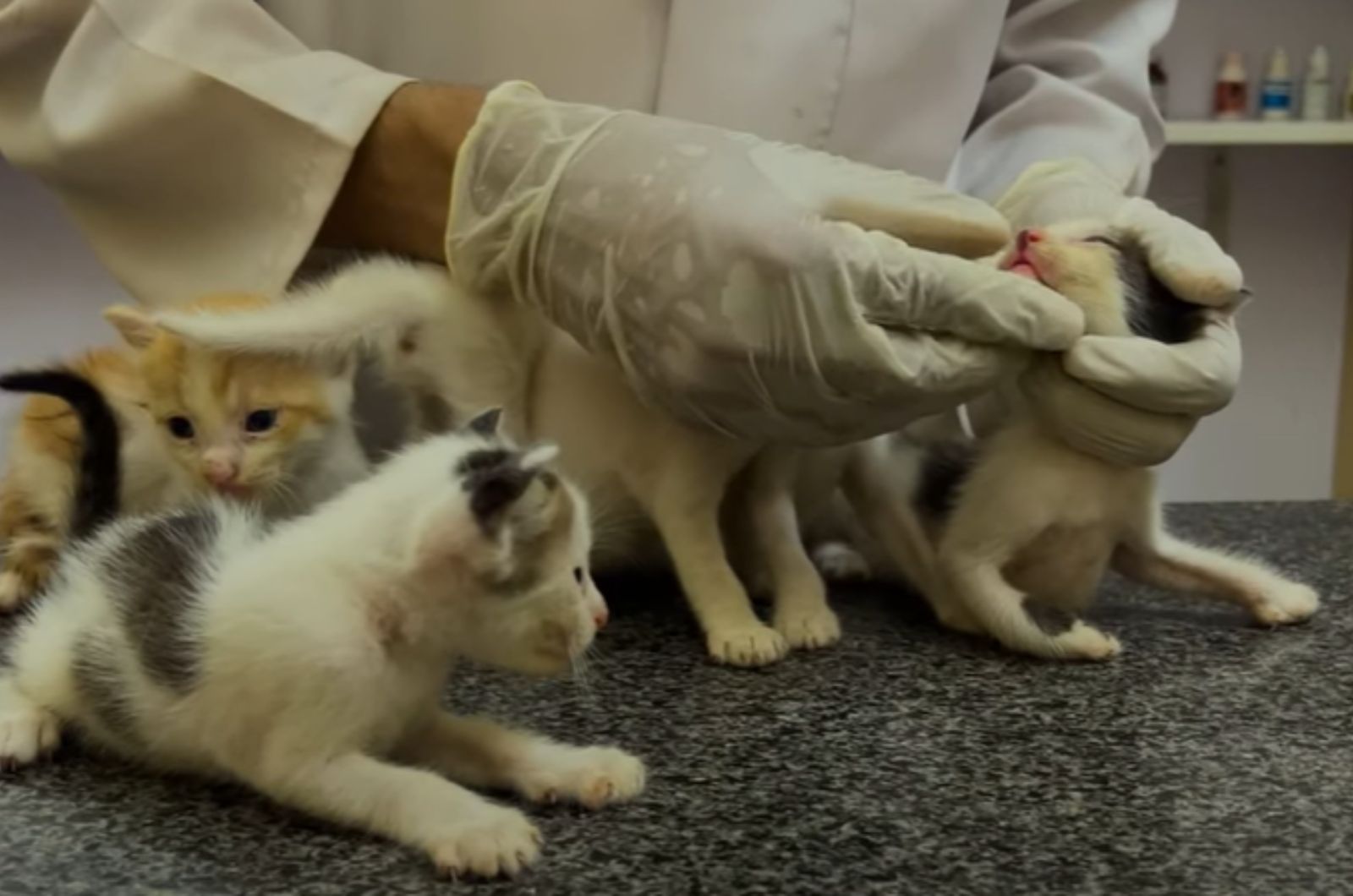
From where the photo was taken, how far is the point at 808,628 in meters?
0.88

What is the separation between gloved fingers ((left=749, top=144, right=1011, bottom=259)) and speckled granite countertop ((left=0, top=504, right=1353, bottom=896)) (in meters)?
0.24

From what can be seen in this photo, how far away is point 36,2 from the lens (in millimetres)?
976

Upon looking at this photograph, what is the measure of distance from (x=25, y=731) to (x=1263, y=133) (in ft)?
5.05

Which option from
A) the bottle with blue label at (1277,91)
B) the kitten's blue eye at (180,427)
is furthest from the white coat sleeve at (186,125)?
the bottle with blue label at (1277,91)

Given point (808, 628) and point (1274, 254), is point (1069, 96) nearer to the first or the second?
point (808, 628)

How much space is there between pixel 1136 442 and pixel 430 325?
16.6 inches

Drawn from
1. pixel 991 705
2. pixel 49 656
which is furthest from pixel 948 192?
pixel 49 656

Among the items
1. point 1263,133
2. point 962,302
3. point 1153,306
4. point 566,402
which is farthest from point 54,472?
point 1263,133

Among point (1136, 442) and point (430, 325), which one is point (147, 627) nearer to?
point (430, 325)

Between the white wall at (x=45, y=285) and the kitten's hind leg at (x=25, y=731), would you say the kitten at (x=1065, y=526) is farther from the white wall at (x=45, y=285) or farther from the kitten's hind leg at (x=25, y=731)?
the white wall at (x=45, y=285)

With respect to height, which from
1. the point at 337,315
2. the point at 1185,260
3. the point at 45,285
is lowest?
the point at 45,285

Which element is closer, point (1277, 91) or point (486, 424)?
point (486, 424)

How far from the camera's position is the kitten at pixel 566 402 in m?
0.88

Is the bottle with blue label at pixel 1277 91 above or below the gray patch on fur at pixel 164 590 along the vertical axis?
above
